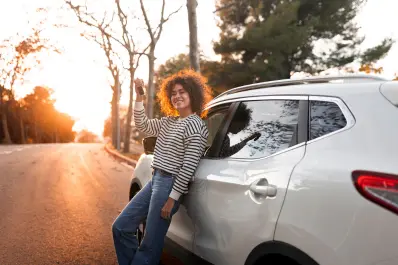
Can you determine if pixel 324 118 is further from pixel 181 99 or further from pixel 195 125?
pixel 181 99

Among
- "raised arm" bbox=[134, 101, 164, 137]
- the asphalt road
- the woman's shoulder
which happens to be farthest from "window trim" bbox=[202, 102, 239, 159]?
the asphalt road

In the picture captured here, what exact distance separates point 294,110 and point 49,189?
7739mm

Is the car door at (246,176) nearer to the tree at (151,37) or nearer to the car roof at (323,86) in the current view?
the car roof at (323,86)

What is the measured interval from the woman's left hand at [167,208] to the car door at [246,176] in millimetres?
159

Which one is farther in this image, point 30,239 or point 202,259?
point 30,239

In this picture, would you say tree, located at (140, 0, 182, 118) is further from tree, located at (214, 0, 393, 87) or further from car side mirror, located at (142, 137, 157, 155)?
car side mirror, located at (142, 137, 157, 155)

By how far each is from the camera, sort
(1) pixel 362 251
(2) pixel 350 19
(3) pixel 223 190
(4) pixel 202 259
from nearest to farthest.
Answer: (1) pixel 362 251
(3) pixel 223 190
(4) pixel 202 259
(2) pixel 350 19

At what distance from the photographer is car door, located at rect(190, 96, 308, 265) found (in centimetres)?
215

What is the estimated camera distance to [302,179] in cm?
197

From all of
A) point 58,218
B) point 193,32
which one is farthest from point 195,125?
point 193,32

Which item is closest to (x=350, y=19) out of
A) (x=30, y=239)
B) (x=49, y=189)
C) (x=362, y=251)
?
(x=49, y=189)

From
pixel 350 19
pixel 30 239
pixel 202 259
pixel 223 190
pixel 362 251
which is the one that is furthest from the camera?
pixel 350 19

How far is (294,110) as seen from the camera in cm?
236

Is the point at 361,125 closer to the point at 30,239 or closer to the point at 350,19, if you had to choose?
the point at 30,239
